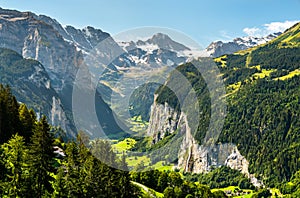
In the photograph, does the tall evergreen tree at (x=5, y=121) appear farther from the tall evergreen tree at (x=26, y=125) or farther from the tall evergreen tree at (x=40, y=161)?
the tall evergreen tree at (x=40, y=161)

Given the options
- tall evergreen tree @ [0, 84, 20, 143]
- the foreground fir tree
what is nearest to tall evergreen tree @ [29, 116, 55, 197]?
the foreground fir tree

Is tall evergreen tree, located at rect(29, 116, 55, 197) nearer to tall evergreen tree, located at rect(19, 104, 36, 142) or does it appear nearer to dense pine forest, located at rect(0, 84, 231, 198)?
dense pine forest, located at rect(0, 84, 231, 198)

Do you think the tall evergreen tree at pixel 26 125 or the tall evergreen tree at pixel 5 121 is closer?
the tall evergreen tree at pixel 5 121

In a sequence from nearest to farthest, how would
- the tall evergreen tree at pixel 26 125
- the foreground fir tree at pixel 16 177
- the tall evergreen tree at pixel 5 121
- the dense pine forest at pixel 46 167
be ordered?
the foreground fir tree at pixel 16 177 → the dense pine forest at pixel 46 167 → the tall evergreen tree at pixel 5 121 → the tall evergreen tree at pixel 26 125

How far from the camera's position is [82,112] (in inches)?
1667

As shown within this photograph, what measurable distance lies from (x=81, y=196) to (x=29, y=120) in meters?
24.2

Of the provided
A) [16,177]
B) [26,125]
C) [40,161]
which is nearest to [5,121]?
[26,125]

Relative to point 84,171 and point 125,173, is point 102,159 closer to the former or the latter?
point 84,171

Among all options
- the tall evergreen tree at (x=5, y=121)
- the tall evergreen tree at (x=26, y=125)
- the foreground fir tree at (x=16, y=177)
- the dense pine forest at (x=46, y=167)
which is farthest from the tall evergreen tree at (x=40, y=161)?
the tall evergreen tree at (x=26, y=125)

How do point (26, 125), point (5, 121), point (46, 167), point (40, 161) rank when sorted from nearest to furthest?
1. point (40, 161)
2. point (46, 167)
3. point (5, 121)
4. point (26, 125)

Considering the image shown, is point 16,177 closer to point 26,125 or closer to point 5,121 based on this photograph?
point 5,121

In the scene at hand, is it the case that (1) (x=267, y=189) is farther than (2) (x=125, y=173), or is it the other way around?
(1) (x=267, y=189)

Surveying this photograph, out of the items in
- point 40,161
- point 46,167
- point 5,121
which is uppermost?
point 5,121

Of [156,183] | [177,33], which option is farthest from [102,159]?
[156,183]
